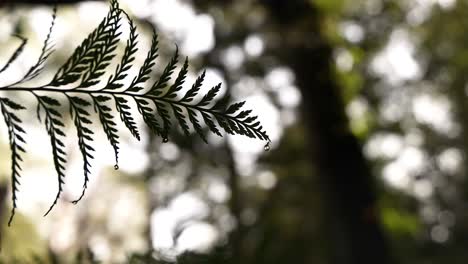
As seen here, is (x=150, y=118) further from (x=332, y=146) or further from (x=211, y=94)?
(x=332, y=146)

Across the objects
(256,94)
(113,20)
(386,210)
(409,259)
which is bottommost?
(113,20)

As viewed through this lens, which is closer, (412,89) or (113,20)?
(113,20)

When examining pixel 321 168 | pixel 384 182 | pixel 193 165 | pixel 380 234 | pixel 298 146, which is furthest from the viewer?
pixel 384 182

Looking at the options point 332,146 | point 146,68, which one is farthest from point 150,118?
point 332,146

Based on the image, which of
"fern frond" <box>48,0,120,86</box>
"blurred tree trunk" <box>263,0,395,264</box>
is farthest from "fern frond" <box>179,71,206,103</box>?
"blurred tree trunk" <box>263,0,395,264</box>

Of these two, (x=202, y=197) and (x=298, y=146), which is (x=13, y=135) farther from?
(x=202, y=197)

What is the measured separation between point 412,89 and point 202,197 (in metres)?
4.48

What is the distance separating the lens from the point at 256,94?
9.07 m

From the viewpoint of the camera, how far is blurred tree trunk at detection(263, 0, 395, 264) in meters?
3.92

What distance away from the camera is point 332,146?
4.23m

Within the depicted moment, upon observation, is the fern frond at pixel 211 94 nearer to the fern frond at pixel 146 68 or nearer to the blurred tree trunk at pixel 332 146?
the fern frond at pixel 146 68

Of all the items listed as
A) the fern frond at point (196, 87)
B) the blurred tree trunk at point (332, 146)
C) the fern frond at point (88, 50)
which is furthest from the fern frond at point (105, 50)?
the blurred tree trunk at point (332, 146)

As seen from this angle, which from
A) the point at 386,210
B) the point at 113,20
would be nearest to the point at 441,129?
the point at 386,210

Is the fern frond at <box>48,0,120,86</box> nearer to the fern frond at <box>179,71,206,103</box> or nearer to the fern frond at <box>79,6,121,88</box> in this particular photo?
the fern frond at <box>79,6,121,88</box>
